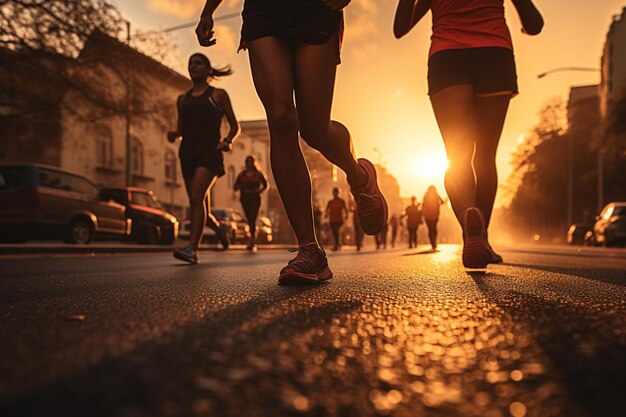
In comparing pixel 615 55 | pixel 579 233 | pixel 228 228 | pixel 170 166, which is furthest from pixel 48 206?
pixel 615 55

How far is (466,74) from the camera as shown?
3.79m

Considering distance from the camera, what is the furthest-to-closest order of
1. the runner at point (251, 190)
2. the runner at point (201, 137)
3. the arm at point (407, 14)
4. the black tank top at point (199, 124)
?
the runner at point (251, 190) → the black tank top at point (199, 124) → the runner at point (201, 137) → the arm at point (407, 14)

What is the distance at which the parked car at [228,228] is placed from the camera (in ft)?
69.3

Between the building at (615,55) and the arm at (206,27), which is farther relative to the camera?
the building at (615,55)

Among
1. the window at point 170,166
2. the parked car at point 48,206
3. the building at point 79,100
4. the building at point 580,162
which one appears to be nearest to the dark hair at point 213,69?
the parked car at point 48,206

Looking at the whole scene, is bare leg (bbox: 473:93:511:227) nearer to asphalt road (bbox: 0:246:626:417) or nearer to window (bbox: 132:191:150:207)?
asphalt road (bbox: 0:246:626:417)

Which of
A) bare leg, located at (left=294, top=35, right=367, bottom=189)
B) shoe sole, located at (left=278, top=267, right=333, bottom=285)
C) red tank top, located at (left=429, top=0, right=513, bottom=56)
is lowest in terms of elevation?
shoe sole, located at (left=278, top=267, right=333, bottom=285)

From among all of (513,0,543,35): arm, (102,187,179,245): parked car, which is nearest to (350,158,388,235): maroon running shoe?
(513,0,543,35): arm

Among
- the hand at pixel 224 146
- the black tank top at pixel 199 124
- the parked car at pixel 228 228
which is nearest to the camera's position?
the hand at pixel 224 146

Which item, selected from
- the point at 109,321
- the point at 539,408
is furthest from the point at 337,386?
the point at 109,321

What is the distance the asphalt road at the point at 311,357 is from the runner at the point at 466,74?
1.78m

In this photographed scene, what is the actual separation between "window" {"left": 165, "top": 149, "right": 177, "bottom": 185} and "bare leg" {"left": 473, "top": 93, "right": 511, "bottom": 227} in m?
31.4

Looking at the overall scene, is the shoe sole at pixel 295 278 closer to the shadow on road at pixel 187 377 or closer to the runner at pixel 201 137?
the shadow on road at pixel 187 377

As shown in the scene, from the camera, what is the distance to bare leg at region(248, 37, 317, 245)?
288 cm
